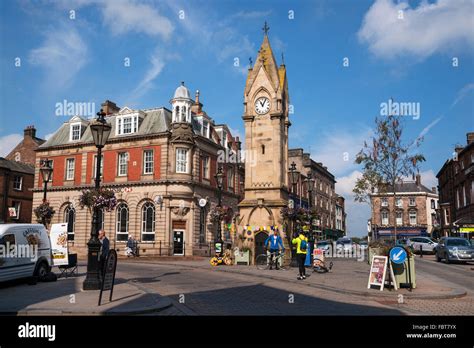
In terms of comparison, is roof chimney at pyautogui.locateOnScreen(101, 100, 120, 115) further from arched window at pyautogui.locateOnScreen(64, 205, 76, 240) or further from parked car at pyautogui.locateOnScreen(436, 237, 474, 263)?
parked car at pyautogui.locateOnScreen(436, 237, 474, 263)

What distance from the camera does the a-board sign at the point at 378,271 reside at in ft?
41.9

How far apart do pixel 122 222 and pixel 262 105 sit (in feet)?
58.3

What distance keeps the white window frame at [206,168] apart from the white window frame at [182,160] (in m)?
2.73

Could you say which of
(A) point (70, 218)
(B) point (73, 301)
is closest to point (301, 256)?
(B) point (73, 301)

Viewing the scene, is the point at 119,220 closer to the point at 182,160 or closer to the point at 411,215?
the point at 182,160

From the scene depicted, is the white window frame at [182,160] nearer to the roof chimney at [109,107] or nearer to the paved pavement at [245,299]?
the roof chimney at [109,107]

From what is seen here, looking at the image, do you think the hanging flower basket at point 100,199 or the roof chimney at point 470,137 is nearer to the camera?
the hanging flower basket at point 100,199

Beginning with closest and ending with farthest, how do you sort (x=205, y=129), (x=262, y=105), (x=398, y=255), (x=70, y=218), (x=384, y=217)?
(x=398, y=255)
(x=262, y=105)
(x=70, y=218)
(x=205, y=129)
(x=384, y=217)

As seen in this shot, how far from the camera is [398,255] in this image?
12.8 m

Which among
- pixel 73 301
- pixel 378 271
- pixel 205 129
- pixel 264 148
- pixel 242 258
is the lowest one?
pixel 242 258

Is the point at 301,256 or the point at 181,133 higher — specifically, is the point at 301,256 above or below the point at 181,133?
below

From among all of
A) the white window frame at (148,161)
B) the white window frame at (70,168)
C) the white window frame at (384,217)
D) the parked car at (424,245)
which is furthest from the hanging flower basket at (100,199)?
the white window frame at (384,217)

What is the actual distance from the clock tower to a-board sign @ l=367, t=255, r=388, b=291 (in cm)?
1100
